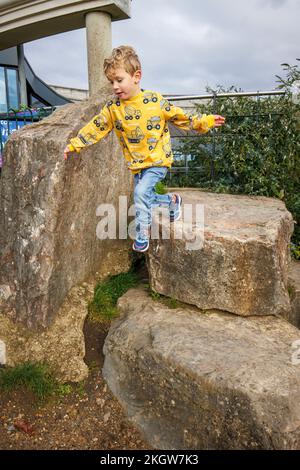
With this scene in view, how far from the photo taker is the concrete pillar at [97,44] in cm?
768

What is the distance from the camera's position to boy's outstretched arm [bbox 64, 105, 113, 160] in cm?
306

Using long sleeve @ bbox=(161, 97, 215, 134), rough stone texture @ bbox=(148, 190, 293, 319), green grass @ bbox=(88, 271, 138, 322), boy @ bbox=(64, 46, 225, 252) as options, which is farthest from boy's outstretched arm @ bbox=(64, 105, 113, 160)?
green grass @ bbox=(88, 271, 138, 322)

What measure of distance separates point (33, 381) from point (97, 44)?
6762 mm

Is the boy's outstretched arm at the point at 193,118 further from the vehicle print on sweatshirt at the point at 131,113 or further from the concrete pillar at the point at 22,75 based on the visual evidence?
the concrete pillar at the point at 22,75

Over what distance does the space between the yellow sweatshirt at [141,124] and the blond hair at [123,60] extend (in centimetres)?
26

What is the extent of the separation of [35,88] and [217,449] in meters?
15.9

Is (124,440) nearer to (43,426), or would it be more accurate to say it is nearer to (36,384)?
(43,426)

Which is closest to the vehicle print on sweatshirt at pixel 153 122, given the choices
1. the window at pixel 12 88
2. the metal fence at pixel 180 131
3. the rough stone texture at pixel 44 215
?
the rough stone texture at pixel 44 215

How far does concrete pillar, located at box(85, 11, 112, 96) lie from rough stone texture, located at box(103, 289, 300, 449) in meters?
5.72

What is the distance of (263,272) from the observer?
3047 mm

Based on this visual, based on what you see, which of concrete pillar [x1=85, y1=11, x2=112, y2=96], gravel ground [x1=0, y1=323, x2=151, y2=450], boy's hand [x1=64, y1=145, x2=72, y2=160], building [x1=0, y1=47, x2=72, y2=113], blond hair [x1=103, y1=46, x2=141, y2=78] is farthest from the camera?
building [x1=0, y1=47, x2=72, y2=113]

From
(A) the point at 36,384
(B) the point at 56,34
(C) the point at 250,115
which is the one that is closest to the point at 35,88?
(B) the point at 56,34

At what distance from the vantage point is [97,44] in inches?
305

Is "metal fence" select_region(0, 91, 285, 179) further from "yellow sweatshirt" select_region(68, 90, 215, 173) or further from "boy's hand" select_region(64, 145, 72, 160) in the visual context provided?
"boy's hand" select_region(64, 145, 72, 160)
